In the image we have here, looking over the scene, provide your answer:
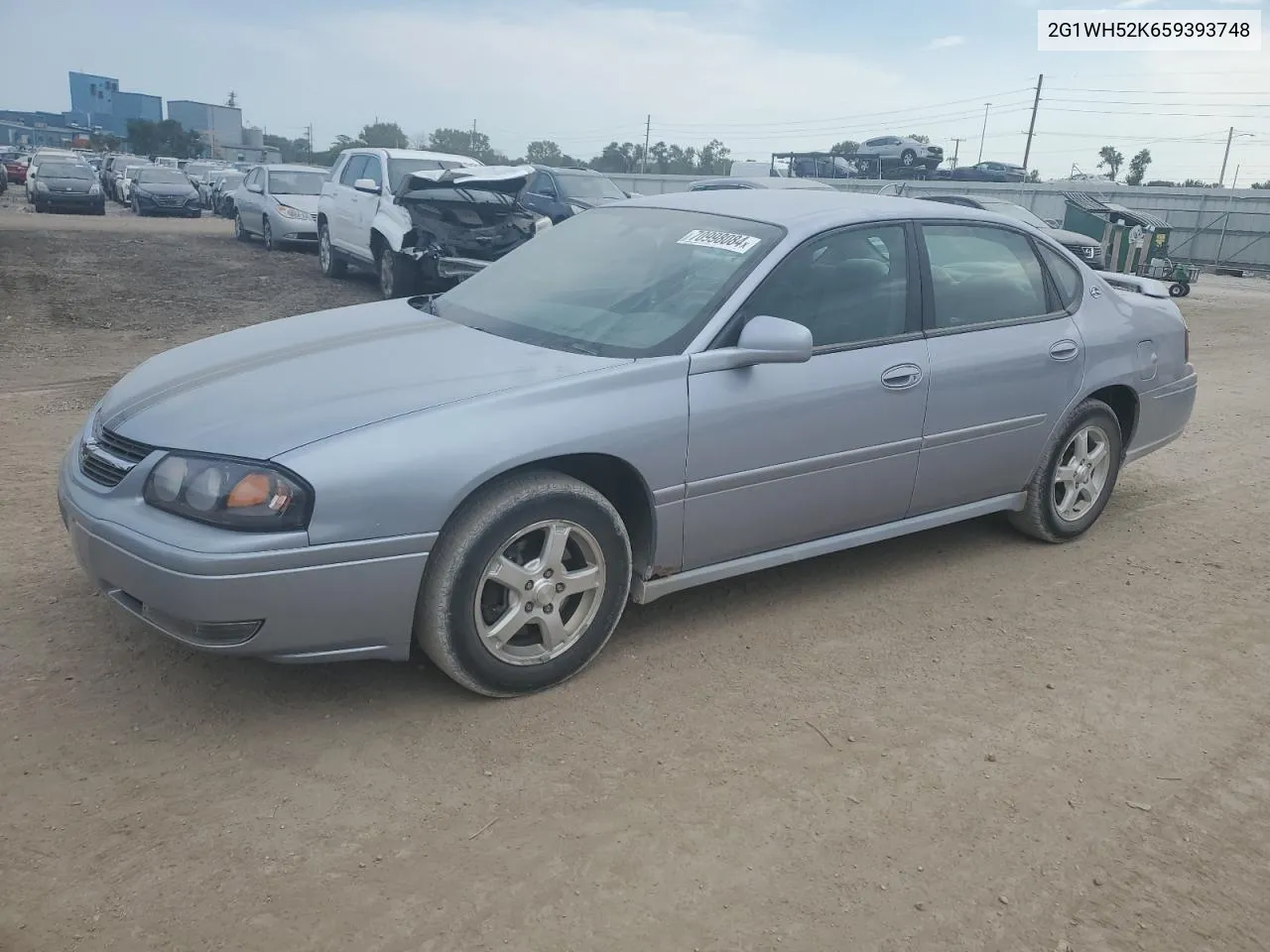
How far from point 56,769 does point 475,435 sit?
4.81 feet

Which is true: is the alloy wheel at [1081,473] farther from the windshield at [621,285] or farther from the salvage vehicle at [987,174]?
the salvage vehicle at [987,174]

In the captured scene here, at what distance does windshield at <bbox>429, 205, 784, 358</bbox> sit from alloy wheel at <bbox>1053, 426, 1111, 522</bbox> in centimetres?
200

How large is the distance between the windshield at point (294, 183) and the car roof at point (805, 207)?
14.0 meters

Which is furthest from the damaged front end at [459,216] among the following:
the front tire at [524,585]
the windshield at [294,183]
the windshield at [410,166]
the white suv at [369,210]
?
the front tire at [524,585]

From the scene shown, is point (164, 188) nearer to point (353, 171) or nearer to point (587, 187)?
point (587, 187)

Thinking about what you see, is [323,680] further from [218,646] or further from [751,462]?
[751,462]

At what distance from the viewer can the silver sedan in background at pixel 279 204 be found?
1639cm

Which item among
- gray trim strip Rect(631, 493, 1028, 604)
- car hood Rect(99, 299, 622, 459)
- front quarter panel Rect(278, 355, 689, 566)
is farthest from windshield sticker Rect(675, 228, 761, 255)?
gray trim strip Rect(631, 493, 1028, 604)

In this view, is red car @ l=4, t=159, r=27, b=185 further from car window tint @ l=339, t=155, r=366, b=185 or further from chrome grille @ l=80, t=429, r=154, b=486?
chrome grille @ l=80, t=429, r=154, b=486

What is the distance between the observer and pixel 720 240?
4020 millimetres

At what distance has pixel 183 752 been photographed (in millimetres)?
2988

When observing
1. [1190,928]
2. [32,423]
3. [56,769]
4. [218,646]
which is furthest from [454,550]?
[32,423]

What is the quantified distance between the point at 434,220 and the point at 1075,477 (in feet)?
26.5

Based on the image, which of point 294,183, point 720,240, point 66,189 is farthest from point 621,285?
point 66,189
